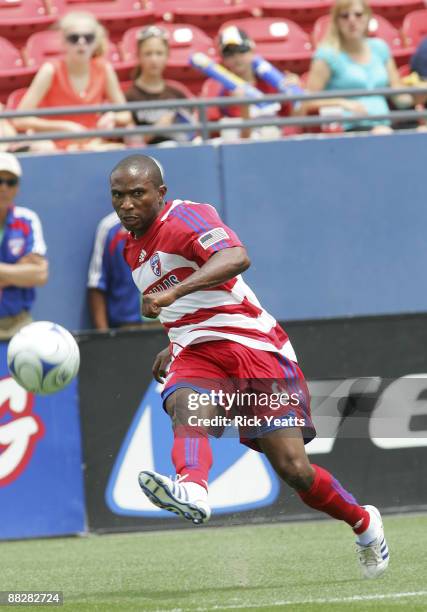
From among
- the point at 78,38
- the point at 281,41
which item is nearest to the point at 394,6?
the point at 281,41

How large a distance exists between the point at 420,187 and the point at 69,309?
131 inches

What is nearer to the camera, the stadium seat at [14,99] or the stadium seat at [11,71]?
the stadium seat at [14,99]

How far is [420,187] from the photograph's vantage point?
36.0 feet

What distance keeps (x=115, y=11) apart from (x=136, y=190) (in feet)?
25.4

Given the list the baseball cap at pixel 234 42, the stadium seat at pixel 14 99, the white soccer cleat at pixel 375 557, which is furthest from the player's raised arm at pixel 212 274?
the stadium seat at pixel 14 99

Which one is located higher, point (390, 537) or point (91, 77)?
point (91, 77)

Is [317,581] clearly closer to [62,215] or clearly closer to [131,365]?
[131,365]

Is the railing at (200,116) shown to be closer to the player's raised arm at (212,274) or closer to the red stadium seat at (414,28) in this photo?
the red stadium seat at (414,28)

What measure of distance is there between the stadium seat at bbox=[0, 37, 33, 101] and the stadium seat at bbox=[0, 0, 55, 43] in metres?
0.50

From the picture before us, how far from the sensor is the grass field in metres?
5.64

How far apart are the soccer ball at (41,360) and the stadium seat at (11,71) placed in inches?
241

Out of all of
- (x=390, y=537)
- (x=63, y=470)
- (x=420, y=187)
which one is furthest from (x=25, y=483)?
(x=420, y=187)

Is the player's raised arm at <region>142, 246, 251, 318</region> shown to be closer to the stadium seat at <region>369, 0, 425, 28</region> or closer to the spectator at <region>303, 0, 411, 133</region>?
the spectator at <region>303, 0, 411, 133</region>

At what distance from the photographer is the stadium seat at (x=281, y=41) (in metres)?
13.1
